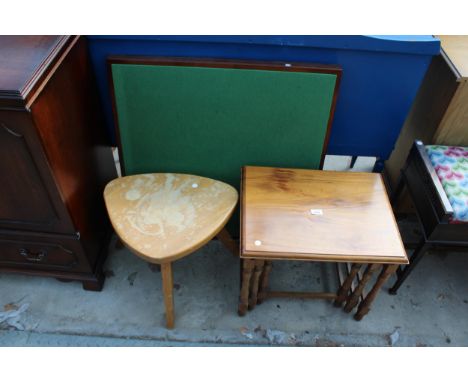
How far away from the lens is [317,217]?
4.82 feet

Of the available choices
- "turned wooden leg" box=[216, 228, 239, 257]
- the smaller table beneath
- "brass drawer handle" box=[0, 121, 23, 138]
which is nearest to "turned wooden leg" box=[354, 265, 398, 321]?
the smaller table beneath

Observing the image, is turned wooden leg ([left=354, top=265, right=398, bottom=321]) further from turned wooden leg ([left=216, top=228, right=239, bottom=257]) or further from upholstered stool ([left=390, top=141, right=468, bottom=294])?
turned wooden leg ([left=216, top=228, right=239, bottom=257])

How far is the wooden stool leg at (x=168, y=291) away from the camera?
1471 millimetres

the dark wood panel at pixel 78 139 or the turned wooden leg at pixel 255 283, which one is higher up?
the dark wood panel at pixel 78 139

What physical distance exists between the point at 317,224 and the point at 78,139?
972 millimetres

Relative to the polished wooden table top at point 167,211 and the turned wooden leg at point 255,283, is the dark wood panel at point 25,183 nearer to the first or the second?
the polished wooden table top at point 167,211

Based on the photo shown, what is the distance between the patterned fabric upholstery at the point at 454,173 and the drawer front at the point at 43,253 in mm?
1516

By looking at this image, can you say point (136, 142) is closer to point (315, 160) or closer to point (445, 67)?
point (315, 160)

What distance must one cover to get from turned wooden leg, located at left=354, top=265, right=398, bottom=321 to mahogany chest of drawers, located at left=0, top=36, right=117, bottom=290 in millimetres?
1203

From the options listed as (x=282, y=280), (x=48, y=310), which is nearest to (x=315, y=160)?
(x=282, y=280)

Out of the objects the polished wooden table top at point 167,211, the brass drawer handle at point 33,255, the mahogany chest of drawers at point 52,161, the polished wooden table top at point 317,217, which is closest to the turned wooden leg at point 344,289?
the polished wooden table top at point 317,217

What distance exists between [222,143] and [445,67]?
102 centimetres

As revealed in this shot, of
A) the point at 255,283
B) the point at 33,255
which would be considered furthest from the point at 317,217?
the point at 33,255

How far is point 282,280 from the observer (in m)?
1.90
